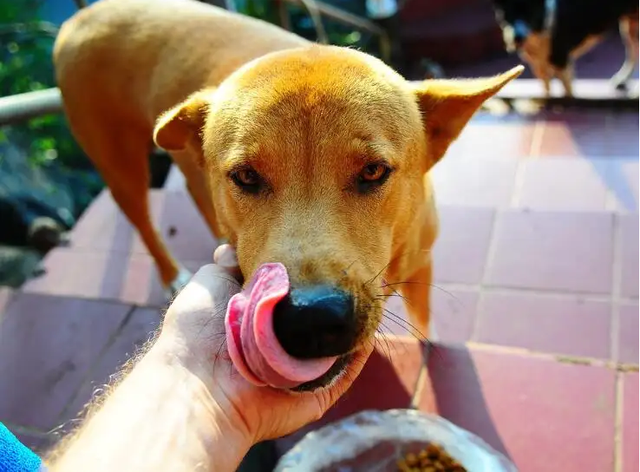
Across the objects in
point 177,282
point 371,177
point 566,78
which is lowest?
point 177,282

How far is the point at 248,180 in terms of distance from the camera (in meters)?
1.94

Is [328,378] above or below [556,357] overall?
above

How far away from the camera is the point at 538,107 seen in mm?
5512

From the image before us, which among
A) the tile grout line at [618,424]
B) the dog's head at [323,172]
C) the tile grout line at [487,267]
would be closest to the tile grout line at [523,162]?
the tile grout line at [487,267]

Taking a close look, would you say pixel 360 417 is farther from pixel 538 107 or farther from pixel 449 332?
pixel 538 107

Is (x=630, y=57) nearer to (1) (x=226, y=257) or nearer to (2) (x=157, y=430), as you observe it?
(1) (x=226, y=257)

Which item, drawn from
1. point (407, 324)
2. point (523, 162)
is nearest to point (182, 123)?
point (407, 324)

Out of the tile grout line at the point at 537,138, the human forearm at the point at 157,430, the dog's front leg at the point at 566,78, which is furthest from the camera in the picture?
the dog's front leg at the point at 566,78

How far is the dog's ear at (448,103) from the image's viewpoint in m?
2.12

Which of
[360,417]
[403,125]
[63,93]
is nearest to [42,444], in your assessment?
[360,417]

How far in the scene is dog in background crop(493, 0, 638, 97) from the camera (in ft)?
19.5

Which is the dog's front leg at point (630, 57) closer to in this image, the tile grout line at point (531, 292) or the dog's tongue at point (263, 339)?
the tile grout line at point (531, 292)

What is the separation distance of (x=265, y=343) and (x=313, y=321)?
0.12 metres

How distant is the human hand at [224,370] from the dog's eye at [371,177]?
48cm
